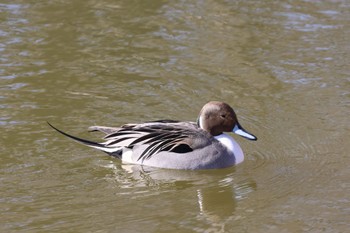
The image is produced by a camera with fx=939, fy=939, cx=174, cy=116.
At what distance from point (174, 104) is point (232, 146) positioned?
1522 millimetres

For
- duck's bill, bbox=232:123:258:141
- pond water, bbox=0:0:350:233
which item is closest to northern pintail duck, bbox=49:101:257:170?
duck's bill, bbox=232:123:258:141

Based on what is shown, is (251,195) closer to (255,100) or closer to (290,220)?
(290,220)

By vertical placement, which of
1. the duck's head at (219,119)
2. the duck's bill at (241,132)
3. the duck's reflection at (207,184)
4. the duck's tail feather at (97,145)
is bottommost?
the duck's reflection at (207,184)

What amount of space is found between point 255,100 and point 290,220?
3.17 m

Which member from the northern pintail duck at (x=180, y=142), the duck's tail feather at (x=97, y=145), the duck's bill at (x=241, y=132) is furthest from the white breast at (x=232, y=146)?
the duck's tail feather at (x=97, y=145)

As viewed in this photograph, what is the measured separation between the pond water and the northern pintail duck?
0.13 meters

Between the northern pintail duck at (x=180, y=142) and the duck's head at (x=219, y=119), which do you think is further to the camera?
the duck's head at (x=219, y=119)

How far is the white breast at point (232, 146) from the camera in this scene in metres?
9.75

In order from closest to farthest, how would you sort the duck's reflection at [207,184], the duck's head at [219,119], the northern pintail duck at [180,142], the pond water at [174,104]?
the pond water at [174,104] < the duck's reflection at [207,184] < the northern pintail duck at [180,142] < the duck's head at [219,119]

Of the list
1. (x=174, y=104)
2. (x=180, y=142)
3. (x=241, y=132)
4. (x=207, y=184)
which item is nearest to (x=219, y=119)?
(x=241, y=132)

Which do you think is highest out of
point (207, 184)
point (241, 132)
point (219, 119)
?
point (219, 119)

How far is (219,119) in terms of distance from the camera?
32.6 ft

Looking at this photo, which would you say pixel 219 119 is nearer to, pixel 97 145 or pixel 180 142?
pixel 180 142

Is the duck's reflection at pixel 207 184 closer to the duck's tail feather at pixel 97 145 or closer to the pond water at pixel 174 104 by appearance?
the pond water at pixel 174 104
